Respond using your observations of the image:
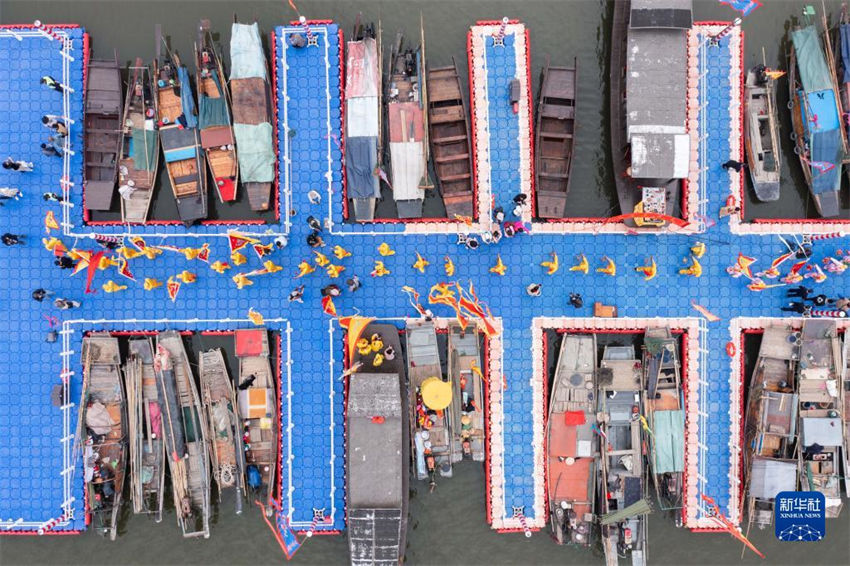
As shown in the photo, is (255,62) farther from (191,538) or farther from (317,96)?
(191,538)

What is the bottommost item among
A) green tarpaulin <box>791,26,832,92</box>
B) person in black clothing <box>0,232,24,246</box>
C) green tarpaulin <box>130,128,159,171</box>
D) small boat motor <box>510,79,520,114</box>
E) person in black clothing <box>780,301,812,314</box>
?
person in black clothing <box>780,301,812,314</box>

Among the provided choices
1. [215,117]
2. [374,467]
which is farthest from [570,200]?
[215,117]

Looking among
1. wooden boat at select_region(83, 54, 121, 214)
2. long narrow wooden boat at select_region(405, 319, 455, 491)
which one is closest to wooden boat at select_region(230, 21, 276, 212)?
wooden boat at select_region(83, 54, 121, 214)

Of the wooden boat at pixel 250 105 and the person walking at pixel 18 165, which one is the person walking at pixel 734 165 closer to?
the wooden boat at pixel 250 105

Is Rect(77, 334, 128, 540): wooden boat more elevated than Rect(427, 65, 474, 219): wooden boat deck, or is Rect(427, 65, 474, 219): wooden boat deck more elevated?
Rect(427, 65, 474, 219): wooden boat deck

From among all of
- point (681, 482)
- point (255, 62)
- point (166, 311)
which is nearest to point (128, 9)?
point (255, 62)

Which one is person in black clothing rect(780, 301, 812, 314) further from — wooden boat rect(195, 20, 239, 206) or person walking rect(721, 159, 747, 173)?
wooden boat rect(195, 20, 239, 206)
